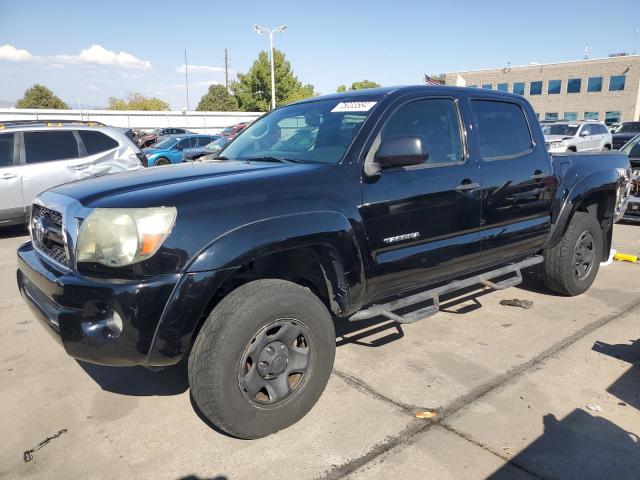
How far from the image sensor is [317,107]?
3684mm

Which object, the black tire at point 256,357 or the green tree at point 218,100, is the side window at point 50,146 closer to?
the black tire at point 256,357

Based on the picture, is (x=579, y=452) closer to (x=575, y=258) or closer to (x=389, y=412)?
(x=389, y=412)

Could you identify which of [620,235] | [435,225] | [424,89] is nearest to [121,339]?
[435,225]

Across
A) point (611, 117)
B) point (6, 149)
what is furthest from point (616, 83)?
point (6, 149)

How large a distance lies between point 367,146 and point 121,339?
69.3 inches

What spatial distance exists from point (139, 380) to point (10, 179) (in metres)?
5.91

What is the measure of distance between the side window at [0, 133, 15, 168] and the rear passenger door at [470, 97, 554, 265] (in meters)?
7.18

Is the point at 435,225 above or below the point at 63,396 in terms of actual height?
above

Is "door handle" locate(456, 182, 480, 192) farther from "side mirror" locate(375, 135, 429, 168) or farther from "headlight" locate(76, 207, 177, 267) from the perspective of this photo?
"headlight" locate(76, 207, 177, 267)

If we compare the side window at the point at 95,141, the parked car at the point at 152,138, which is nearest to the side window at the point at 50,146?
the side window at the point at 95,141

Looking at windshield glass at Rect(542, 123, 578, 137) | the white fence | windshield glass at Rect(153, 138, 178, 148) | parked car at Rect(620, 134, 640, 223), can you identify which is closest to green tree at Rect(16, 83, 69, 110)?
the white fence

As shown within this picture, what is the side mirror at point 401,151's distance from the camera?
9.68ft

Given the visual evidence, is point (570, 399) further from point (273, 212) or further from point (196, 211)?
point (196, 211)

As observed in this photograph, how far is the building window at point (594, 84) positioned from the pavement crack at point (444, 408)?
175ft
